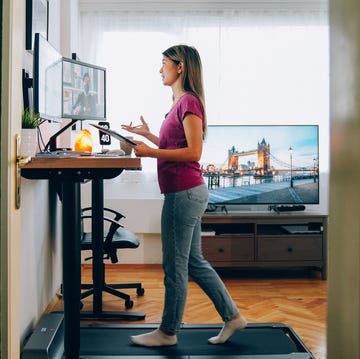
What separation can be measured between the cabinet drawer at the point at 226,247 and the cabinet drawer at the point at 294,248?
171mm

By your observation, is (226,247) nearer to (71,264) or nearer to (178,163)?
(178,163)

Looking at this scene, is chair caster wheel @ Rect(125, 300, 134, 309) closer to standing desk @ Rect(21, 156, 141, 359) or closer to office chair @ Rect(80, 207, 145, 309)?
office chair @ Rect(80, 207, 145, 309)

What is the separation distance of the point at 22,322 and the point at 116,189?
214 centimetres

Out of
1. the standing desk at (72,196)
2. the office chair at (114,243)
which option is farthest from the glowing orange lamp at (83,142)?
the standing desk at (72,196)

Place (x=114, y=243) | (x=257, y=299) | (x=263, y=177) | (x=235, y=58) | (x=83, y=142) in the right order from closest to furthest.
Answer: (x=83, y=142) → (x=114, y=243) → (x=257, y=299) → (x=263, y=177) → (x=235, y=58)

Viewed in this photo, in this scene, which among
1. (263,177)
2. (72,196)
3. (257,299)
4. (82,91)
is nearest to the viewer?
(72,196)

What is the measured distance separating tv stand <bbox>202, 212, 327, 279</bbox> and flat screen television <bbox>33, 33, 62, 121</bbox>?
1.85m

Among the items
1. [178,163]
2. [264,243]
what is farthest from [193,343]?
[264,243]

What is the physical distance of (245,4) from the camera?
4680 mm

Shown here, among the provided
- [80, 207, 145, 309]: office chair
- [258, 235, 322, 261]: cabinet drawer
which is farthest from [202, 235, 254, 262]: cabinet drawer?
[80, 207, 145, 309]: office chair

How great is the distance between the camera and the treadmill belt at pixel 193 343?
255 centimetres

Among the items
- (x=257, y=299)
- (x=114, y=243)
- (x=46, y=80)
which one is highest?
(x=46, y=80)

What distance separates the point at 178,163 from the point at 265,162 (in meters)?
2.14

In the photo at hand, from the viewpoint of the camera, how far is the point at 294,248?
14.1 ft
